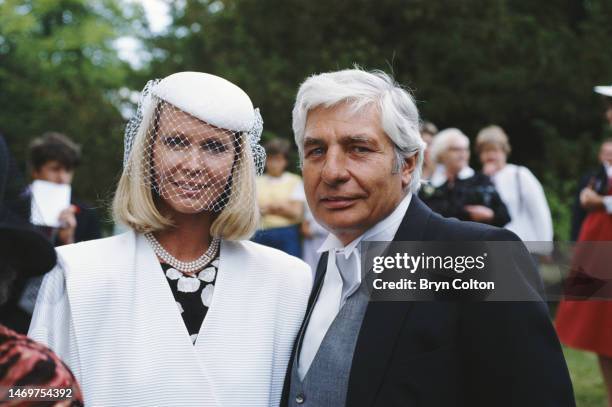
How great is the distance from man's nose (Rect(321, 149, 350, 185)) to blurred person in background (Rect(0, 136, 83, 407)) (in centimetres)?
108

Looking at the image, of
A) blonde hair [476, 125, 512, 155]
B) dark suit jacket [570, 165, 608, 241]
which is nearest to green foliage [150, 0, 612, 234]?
blonde hair [476, 125, 512, 155]

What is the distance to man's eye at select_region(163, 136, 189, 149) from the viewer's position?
2.68m

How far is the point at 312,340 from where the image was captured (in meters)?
2.62

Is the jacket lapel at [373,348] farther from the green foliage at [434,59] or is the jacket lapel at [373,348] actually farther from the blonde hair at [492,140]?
the green foliage at [434,59]

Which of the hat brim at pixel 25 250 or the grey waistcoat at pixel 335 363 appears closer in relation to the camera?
the hat brim at pixel 25 250

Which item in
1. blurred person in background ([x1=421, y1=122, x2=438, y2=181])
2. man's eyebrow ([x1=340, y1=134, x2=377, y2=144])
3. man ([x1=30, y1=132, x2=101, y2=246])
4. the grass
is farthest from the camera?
blurred person in background ([x1=421, y1=122, x2=438, y2=181])

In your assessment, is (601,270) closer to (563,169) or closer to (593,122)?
(563,169)

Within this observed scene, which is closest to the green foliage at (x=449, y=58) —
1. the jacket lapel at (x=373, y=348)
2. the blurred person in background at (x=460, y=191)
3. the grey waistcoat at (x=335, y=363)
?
the blurred person in background at (x=460, y=191)

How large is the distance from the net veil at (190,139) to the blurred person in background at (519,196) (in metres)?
4.14

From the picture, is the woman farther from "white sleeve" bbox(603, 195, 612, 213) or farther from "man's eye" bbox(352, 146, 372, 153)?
"white sleeve" bbox(603, 195, 612, 213)

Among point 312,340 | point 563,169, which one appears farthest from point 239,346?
point 563,169

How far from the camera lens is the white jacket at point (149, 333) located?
8.04ft

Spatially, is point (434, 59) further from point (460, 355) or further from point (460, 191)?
point (460, 355)

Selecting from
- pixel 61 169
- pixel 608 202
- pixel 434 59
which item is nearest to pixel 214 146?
→ pixel 61 169
